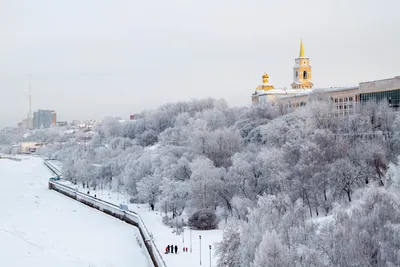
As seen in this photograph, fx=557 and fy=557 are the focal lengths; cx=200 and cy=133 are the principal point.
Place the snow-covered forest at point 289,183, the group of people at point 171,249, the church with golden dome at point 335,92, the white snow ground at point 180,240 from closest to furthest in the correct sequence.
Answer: the snow-covered forest at point 289,183
the white snow ground at point 180,240
the group of people at point 171,249
the church with golden dome at point 335,92

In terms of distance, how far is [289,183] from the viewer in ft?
100

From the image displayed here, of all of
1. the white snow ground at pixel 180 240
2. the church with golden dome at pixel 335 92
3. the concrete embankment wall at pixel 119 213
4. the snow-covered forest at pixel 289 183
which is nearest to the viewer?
the snow-covered forest at pixel 289 183

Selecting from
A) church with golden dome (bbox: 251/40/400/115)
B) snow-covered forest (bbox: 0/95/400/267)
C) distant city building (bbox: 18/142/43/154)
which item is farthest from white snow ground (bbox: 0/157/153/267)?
distant city building (bbox: 18/142/43/154)

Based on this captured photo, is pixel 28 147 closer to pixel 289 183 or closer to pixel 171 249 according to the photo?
pixel 289 183

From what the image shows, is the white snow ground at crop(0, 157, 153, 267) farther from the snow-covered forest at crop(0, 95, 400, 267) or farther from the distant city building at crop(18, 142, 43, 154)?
the distant city building at crop(18, 142, 43, 154)

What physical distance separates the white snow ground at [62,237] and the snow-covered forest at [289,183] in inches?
161

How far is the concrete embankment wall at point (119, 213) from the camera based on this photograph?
25312mm

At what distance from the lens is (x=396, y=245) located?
1581cm

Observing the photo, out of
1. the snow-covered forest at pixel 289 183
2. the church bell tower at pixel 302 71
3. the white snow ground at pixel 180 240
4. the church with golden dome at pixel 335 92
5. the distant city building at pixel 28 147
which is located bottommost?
the distant city building at pixel 28 147

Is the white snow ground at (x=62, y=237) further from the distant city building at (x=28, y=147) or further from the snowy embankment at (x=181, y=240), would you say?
the distant city building at (x=28, y=147)

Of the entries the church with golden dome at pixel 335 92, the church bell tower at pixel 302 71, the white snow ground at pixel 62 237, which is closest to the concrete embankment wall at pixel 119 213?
the white snow ground at pixel 62 237

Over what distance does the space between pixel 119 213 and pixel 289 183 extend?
13.6 m

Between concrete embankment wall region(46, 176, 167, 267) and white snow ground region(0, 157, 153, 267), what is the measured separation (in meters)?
0.44

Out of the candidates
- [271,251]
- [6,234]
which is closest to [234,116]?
[6,234]
